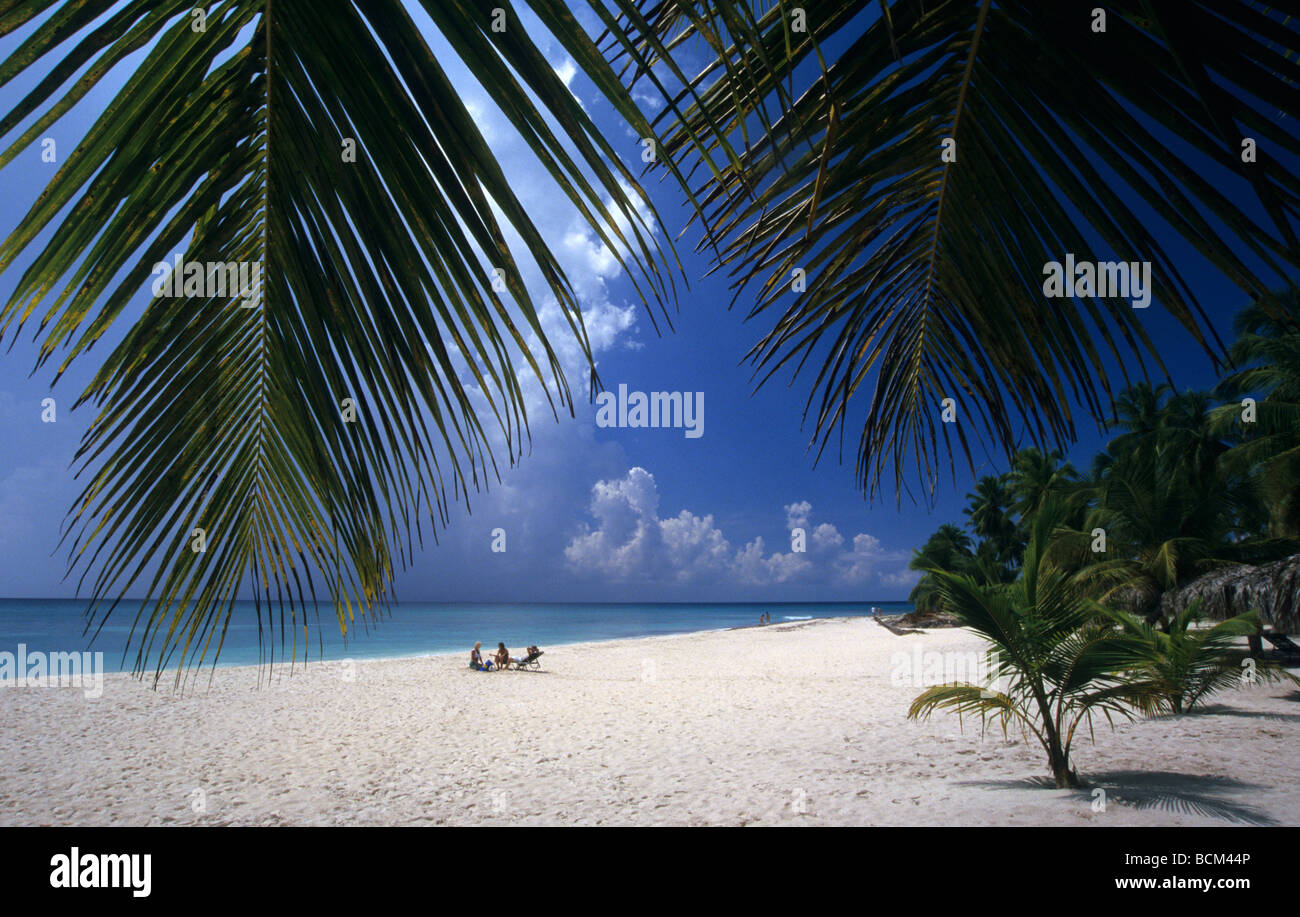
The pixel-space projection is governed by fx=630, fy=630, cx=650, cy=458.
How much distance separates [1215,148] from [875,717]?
1060cm

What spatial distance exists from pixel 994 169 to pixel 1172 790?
22.2 ft

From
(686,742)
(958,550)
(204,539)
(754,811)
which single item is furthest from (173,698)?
(958,550)

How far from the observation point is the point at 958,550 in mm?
47125

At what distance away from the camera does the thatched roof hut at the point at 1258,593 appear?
896 centimetres

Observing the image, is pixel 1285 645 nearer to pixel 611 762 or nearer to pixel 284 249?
pixel 611 762

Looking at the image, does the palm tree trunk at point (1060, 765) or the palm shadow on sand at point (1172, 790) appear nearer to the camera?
the palm shadow on sand at point (1172, 790)

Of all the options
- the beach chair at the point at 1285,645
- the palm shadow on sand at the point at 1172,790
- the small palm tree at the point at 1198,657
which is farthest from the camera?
the beach chair at the point at 1285,645

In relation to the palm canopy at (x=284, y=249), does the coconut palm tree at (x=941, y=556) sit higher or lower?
lower

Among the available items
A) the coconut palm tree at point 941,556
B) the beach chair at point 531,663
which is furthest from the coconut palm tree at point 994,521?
the beach chair at point 531,663

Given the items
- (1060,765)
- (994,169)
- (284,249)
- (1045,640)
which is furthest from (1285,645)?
(284,249)

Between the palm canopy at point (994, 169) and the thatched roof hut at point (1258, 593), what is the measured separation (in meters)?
11.3

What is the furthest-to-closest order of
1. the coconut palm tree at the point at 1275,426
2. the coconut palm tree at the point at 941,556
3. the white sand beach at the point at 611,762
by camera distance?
the coconut palm tree at the point at 941,556, the coconut palm tree at the point at 1275,426, the white sand beach at the point at 611,762

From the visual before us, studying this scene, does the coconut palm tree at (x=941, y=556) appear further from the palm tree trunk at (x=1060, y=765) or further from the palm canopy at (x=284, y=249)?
the palm canopy at (x=284, y=249)

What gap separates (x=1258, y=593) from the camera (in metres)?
9.71
